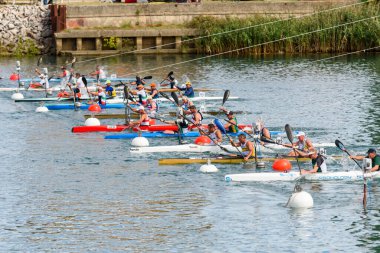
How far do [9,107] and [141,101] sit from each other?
9.60 meters

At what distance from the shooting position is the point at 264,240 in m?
35.1

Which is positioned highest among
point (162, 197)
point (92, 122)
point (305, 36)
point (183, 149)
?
point (305, 36)

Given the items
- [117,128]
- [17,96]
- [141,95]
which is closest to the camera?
[117,128]

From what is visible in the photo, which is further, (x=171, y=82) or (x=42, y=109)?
(x=171, y=82)

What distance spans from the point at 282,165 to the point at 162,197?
5.68 m

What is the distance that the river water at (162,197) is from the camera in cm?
3512

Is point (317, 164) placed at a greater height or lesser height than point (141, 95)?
lesser

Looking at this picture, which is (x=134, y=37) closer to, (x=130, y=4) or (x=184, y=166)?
(x=130, y=4)

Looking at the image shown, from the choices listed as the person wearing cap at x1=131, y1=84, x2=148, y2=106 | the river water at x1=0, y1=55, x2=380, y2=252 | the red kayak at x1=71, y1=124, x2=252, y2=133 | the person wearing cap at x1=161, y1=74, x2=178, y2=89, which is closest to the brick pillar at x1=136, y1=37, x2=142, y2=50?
the person wearing cap at x1=161, y1=74, x2=178, y2=89

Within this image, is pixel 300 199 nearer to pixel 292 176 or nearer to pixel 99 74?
pixel 292 176

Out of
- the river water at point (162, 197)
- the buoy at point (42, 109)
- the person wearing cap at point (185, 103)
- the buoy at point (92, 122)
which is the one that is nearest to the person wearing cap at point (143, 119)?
the river water at point (162, 197)

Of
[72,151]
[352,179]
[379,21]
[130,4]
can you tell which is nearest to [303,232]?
[352,179]

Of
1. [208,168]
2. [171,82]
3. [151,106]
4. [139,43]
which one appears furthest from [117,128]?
[139,43]

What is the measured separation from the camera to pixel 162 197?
40.7 m
